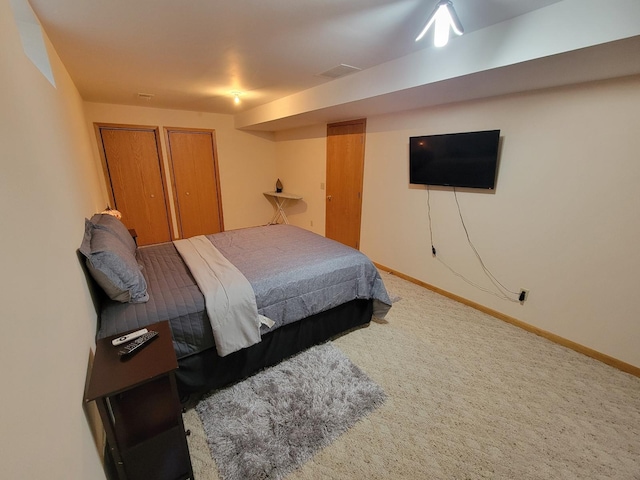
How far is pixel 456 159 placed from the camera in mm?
2715

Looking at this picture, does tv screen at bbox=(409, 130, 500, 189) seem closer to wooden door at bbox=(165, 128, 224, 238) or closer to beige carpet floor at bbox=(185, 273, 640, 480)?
beige carpet floor at bbox=(185, 273, 640, 480)

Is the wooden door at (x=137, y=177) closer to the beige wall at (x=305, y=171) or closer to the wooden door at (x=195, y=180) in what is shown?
the wooden door at (x=195, y=180)

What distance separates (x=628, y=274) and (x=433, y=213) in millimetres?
1581

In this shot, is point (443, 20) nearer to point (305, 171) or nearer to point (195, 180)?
point (305, 171)

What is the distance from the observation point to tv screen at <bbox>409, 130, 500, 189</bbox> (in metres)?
2.49

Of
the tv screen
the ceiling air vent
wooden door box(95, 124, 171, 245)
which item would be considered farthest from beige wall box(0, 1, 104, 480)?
wooden door box(95, 124, 171, 245)

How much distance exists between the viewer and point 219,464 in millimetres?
1391

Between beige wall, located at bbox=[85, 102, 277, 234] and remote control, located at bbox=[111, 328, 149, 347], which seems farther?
beige wall, located at bbox=[85, 102, 277, 234]

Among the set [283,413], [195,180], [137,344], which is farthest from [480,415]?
[195,180]

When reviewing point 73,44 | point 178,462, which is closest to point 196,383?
point 178,462

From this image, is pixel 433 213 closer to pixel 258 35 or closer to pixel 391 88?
pixel 391 88

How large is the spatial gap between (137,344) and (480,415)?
1.99 metres

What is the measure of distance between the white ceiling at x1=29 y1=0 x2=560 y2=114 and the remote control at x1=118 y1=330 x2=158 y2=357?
1789 millimetres

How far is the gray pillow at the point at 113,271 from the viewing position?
1517 millimetres
